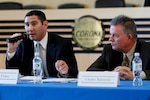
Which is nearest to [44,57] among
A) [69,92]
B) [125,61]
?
[125,61]

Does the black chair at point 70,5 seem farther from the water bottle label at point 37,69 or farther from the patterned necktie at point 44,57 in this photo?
the water bottle label at point 37,69

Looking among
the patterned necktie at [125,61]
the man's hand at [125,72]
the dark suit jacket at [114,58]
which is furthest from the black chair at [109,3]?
the man's hand at [125,72]

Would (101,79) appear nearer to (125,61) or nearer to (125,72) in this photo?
(125,72)

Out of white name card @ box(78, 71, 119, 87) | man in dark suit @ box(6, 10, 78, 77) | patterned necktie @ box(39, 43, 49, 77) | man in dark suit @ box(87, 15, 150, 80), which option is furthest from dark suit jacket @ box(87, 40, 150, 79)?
white name card @ box(78, 71, 119, 87)

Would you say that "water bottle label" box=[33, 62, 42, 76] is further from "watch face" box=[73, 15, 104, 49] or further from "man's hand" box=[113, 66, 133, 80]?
"watch face" box=[73, 15, 104, 49]

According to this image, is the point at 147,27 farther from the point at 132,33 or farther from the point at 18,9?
the point at 132,33

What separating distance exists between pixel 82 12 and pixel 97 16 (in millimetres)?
263

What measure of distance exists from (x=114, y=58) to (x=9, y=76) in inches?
38.1

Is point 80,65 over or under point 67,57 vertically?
under

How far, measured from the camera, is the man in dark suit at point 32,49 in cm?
306

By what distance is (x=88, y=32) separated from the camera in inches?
219

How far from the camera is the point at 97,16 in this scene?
5.51 meters

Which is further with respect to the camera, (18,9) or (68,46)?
(18,9)

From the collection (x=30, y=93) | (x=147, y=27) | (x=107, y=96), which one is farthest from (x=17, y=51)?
(x=147, y=27)
